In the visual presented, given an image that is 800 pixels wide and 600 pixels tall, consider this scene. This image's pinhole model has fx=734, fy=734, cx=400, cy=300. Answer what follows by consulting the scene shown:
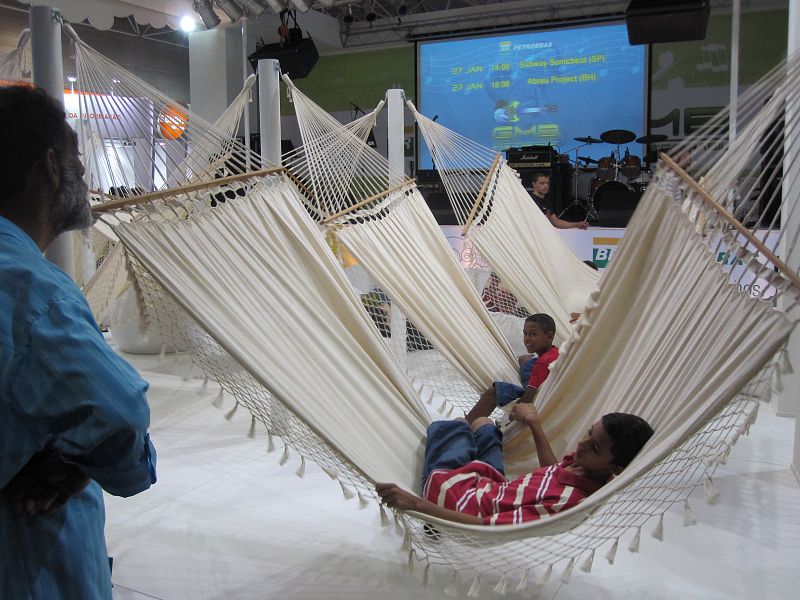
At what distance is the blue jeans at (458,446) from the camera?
5.66 feet

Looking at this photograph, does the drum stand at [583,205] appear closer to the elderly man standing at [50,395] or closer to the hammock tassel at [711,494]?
the hammock tassel at [711,494]

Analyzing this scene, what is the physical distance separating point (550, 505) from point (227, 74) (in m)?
6.81

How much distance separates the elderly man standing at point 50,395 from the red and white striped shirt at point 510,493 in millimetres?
865

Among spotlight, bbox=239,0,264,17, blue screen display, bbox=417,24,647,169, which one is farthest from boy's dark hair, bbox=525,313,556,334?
blue screen display, bbox=417,24,647,169

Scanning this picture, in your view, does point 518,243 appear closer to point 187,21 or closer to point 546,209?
point 546,209

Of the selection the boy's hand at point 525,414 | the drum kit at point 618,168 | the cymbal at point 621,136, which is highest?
the cymbal at point 621,136

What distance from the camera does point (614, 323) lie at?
1.84m

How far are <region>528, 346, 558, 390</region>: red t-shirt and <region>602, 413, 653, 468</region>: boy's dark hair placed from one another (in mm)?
671

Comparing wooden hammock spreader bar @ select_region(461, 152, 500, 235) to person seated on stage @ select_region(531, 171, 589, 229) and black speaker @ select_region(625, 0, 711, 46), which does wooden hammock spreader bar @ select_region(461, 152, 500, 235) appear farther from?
black speaker @ select_region(625, 0, 711, 46)

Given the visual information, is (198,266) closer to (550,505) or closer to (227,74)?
(550,505)

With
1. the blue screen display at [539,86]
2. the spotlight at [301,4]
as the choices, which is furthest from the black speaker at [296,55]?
the blue screen display at [539,86]

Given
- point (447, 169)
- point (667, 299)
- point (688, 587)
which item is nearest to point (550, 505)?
point (688, 587)

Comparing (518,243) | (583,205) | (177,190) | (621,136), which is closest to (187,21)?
(518,243)

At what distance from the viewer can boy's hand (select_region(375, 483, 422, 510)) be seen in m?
1.45
